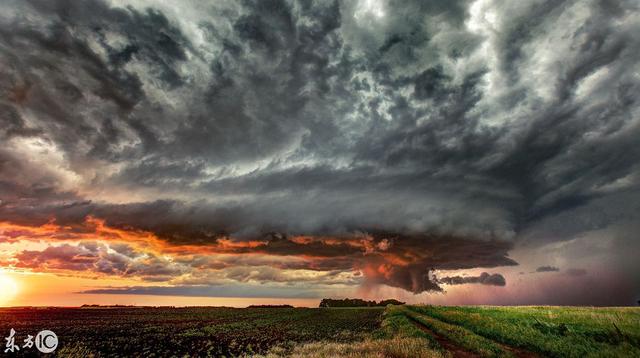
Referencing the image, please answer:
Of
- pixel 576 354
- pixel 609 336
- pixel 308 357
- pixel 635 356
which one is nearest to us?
pixel 635 356

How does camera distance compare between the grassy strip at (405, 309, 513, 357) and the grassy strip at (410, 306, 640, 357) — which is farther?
the grassy strip at (405, 309, 513, 357)

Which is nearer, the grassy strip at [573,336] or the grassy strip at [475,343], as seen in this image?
the grassy strip at [573,336]

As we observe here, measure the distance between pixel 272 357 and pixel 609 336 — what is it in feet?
76.5

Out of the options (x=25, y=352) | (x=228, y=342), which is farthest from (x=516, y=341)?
(x=25, y=352)

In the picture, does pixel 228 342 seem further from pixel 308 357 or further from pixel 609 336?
pixel 609 336

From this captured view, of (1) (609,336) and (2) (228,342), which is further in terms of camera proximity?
(2) (228,342)

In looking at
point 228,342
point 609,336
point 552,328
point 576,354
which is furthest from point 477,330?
point 228,342

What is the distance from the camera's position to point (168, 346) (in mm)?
33062

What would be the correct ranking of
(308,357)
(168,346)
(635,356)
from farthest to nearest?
(168,346) → (308,357) → (635,356)

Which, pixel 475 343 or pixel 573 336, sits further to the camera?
pixel 475 343

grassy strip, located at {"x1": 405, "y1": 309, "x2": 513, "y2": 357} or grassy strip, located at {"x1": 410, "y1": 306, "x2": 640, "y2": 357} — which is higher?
grassy strip, located at {"x1": 410, "y1": 306, "x2": 640, "y2": 357}

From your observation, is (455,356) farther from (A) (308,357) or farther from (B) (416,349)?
(A) (308,357)

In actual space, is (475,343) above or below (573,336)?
below

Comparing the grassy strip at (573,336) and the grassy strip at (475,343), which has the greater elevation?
the grassy strip at (573,336)
